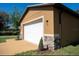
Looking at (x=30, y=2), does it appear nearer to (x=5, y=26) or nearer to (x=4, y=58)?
(x=5, y=26)

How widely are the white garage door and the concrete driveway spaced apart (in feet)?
1.49

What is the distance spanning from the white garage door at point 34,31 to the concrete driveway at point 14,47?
45 cm

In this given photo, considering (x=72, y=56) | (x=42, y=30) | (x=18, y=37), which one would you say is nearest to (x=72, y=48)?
(x=72, y=56)

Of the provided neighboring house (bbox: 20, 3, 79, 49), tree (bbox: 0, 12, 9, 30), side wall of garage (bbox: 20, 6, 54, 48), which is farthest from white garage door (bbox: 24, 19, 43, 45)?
tree (bbox: 0, 12, 9, 30)

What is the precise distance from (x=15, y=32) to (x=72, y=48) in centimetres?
325

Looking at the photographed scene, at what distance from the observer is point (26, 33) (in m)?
16.0

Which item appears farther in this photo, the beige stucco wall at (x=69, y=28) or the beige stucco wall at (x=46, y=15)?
the beige stucco wall at (x=69, y=28)

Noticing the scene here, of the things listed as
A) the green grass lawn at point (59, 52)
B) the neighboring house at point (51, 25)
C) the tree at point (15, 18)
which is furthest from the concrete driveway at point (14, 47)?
the tree at point (15, 18)

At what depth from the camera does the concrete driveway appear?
1509cm

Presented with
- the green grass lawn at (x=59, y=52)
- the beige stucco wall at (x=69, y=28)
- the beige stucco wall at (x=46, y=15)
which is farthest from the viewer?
the beige stucco wall at (x=69, y=28)

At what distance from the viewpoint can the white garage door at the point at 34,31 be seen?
1532 centimetres

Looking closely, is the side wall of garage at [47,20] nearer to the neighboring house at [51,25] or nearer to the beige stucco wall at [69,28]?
the neighboring house at [51,25]

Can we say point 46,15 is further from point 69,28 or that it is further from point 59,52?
point 59,52

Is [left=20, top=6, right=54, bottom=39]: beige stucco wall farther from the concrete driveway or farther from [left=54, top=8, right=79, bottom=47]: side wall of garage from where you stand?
the concrete driveway
